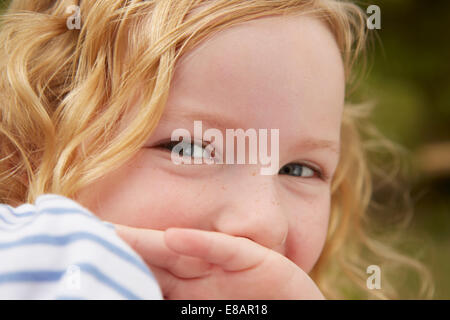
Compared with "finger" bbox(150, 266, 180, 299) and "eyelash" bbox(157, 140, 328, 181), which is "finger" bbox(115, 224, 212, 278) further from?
"eyelash" bbox(157, 140, 328, 181)

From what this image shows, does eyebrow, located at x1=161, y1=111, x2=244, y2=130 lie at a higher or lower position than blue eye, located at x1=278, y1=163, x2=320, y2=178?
higher

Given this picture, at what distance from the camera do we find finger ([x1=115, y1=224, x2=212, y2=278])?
1.61 feet

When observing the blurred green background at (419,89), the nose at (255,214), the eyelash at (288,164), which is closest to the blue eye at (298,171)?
the eyelash at (288,164)

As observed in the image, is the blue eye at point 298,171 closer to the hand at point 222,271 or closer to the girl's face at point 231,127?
the girl's face at point 231,127

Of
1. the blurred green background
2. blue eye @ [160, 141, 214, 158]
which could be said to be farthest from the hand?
the blurred green background

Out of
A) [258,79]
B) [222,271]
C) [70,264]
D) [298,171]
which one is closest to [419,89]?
[298,171]

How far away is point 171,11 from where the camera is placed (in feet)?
2.04

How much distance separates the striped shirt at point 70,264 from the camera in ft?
1.29

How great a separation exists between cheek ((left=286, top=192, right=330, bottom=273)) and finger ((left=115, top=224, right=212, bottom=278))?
19 cm

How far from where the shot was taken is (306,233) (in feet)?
2.20

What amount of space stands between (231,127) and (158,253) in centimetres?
18

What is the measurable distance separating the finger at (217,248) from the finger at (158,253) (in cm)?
3

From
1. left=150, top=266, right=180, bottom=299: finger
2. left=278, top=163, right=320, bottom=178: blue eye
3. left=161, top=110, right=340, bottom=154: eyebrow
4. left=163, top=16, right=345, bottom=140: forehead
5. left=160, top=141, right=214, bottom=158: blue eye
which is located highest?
left=163, top=16, right=345, bottom=140: forehead

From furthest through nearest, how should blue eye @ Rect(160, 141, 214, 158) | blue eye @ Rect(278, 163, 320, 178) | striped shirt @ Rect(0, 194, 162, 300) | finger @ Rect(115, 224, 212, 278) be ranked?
1. blue eye @ Rect(278, 163, 320, 178)
2. blue eye @ Rect(160, 141, 214, 158)
3. finger @ Rect(115, 224, 212, 278)
4. striped shirt @ Rect(0, 194, 162, 300)
